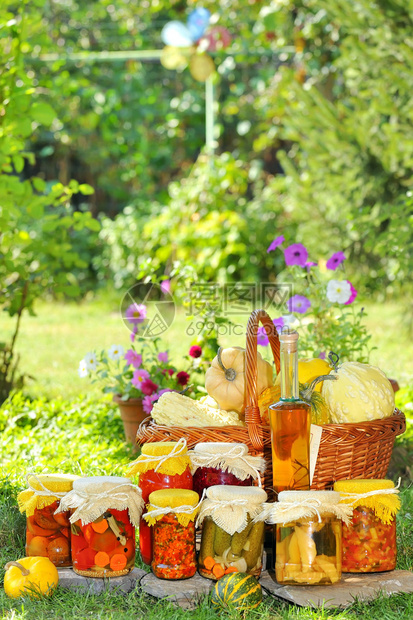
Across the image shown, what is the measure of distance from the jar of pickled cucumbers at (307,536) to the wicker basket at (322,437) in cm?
21

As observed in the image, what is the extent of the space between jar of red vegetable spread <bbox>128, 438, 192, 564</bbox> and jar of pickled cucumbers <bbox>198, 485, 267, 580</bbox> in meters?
0.12

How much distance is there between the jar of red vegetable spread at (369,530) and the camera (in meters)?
1.84

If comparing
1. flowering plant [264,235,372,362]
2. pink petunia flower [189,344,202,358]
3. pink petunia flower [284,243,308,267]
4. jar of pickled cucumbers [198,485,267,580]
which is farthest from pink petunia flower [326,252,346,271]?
jar of pickled cucumbers [198,485,267,580]

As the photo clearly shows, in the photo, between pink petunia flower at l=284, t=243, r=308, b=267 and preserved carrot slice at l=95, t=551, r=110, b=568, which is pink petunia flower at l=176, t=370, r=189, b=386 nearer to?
pink petunia flower at l=284, t=243, r=308, b=267

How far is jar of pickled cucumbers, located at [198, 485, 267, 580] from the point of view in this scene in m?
1.76

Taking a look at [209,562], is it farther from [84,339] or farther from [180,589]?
[84,339]

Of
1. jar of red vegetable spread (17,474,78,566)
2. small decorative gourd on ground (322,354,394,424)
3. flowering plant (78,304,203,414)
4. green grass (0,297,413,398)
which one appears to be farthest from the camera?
green grass (0,297,413,398)

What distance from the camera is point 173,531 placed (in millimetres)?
1801

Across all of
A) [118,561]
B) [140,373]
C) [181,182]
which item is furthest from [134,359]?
[181,182]

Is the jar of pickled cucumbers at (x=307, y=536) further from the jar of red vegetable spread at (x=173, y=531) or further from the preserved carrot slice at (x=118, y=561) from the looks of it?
the preserved carrot slice at (x=118, y=561)

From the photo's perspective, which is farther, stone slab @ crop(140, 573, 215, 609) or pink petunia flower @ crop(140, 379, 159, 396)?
pink petunia flower @ crop(140, 379, 159, 396)

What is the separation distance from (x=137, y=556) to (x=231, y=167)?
5.39 metres

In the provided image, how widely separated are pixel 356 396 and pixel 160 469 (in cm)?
60

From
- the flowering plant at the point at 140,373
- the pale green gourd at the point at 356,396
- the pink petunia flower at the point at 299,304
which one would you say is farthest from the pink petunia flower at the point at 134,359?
the pale green gourd at the point at 356,396
